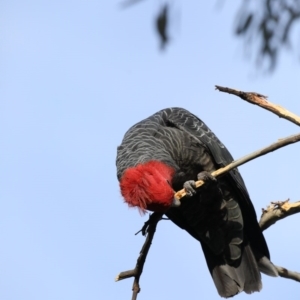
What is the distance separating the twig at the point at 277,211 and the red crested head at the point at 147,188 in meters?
0.61

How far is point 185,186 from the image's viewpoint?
160 inches

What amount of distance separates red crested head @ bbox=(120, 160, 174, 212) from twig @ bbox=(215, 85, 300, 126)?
664mm

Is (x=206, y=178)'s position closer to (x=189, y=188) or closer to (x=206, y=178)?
(x=206, y=178)

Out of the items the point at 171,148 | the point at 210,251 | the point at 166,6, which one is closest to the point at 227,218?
the point at 210,251

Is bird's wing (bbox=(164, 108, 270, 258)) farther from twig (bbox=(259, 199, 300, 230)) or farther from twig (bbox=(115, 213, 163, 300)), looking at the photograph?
twig (bbox=(115, 213, 163, 300))

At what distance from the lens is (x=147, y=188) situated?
3.58 metres

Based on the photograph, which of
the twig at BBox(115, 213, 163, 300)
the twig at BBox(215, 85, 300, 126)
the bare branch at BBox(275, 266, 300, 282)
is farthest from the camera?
the bare branch at BBox(275, 266, 300, 282)

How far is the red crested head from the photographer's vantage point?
3562 millimetres

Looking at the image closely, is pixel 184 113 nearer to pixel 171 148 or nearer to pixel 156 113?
pixel 156 113

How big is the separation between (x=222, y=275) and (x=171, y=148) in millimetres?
1109

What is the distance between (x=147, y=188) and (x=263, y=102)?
0.79 meters

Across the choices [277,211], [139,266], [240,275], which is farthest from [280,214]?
[240,275]

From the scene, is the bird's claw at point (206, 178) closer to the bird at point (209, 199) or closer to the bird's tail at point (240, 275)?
the bird at point (209, 199)

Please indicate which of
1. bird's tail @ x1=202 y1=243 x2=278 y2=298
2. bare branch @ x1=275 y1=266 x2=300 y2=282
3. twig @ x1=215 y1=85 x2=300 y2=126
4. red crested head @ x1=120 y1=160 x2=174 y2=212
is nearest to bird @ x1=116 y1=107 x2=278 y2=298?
bird's tail @ x1=202 y1=243 x2=278 y2=298
